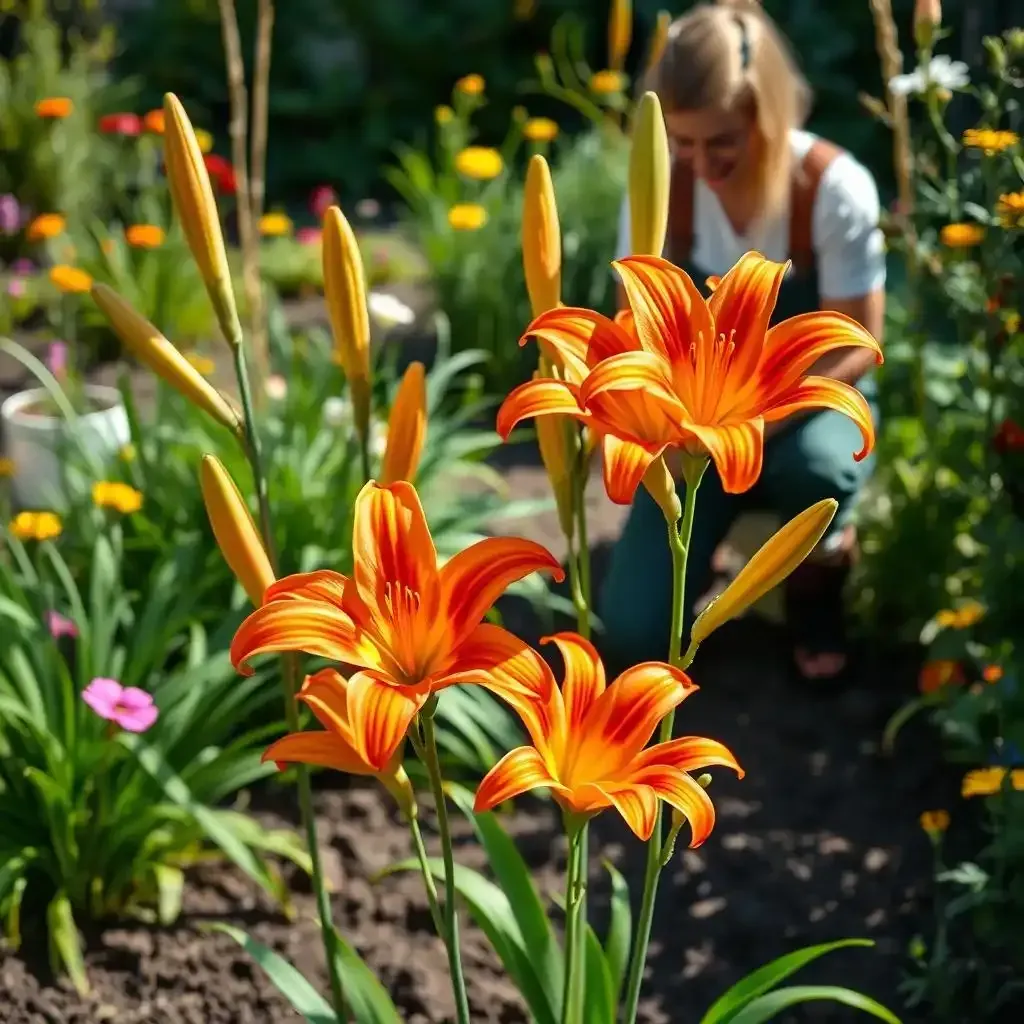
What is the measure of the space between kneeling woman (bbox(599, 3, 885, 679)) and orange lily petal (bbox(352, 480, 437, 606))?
1.34m

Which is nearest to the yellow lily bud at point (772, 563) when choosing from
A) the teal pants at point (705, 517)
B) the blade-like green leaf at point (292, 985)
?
the blade-like green leaf at point (292, 985)

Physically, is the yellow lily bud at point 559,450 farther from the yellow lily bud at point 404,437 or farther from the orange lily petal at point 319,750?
the orange lily petal at point 319,750

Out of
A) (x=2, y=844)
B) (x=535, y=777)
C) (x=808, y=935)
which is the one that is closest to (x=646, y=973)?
(x=808, y=935)

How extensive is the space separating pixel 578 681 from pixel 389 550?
19 cm

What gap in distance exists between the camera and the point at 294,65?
6.47 m

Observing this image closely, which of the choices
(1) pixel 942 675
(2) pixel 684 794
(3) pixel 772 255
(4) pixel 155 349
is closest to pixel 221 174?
(3) pixel 772 255

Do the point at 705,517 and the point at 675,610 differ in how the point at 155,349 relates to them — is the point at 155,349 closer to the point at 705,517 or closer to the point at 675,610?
the point at 675,610

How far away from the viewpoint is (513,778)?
3.32ft

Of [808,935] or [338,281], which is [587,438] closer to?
[338,281]

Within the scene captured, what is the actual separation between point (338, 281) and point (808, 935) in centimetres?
139

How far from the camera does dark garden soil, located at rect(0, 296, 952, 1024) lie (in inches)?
75.9

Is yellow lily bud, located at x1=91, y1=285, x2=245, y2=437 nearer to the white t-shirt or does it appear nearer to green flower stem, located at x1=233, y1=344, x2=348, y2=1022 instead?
green flower stem, located at x1=233, y1=344, x2=348, y2=1022

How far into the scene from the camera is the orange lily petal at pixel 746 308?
3.76ft

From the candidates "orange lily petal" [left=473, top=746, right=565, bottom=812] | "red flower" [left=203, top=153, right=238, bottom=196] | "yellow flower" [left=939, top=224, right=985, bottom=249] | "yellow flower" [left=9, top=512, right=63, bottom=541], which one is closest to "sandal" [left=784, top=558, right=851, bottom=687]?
"yellow flower" [left=939, top=224, right=985, bottom=249]
